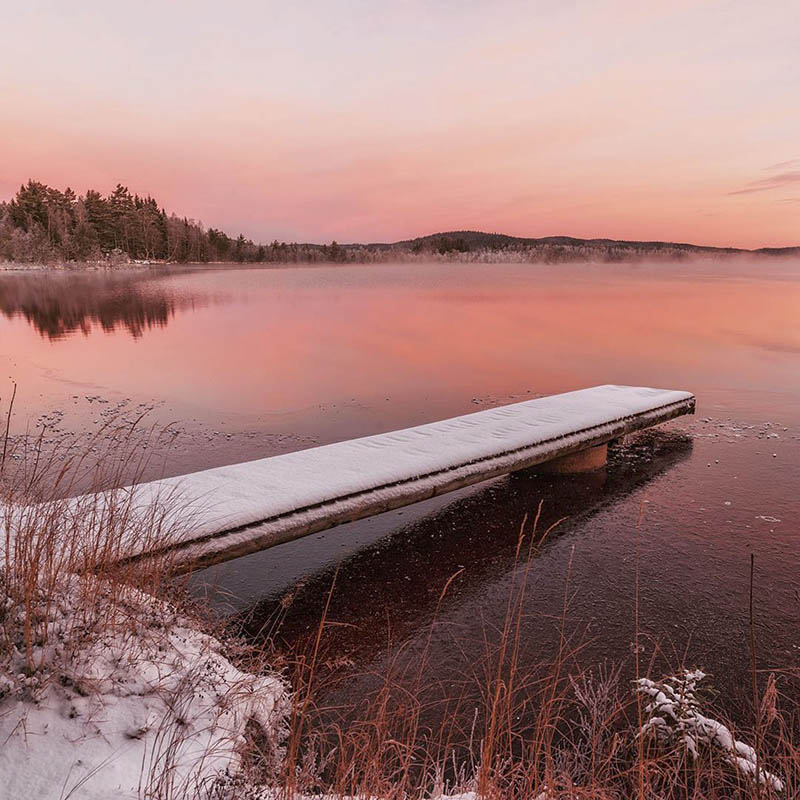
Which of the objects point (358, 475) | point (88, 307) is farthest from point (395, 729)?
point (88, 307)

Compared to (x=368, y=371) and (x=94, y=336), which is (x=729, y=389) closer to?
(x=368, y=371)

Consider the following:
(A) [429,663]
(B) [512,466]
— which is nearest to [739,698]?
(A) [429,663]

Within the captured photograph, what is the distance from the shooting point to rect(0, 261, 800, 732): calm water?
4465mm

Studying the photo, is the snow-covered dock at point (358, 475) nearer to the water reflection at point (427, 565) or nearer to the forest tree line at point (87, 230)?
the water reflection at point (427, 565)

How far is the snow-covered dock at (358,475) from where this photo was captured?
15.1 ft

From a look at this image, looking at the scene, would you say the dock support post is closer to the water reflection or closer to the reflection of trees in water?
the water reflection

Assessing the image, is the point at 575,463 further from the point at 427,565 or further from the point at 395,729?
the point at 395,729

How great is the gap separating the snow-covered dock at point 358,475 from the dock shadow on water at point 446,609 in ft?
1.75

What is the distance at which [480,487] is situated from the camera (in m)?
7.34

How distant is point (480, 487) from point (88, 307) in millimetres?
26385

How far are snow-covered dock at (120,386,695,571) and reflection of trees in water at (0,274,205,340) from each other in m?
16.2

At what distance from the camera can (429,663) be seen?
4.04 m

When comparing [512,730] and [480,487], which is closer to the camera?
[512,730]

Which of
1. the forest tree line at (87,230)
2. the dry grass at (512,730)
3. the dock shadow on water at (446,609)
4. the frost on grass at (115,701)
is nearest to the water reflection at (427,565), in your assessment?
the dock shadow on water at (446,609)
